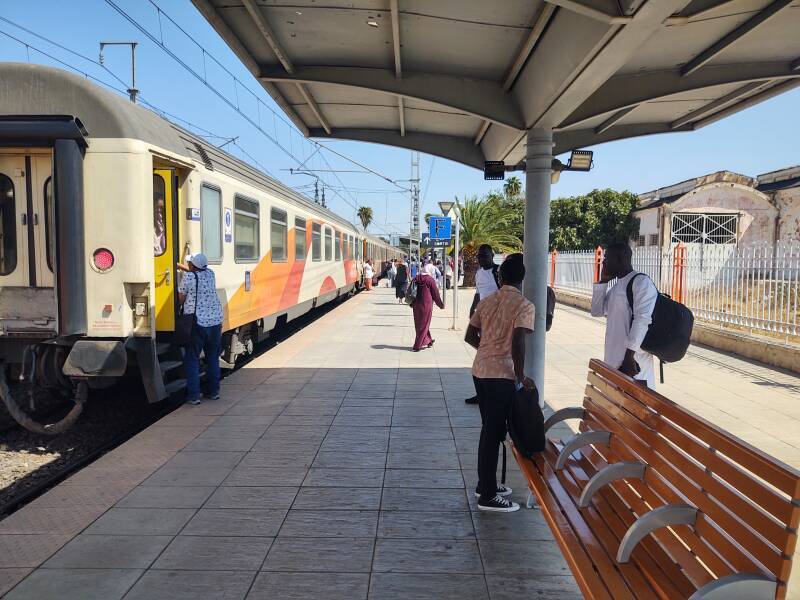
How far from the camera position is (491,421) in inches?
155


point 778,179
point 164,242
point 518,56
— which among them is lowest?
point 164,242

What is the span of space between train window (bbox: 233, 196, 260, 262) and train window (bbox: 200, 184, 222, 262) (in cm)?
59

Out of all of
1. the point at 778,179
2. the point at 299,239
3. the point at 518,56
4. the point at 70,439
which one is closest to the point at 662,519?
the point at 518,56

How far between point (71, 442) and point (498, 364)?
4764 mm

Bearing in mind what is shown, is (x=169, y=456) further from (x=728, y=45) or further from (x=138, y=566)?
(x=728, y=45)

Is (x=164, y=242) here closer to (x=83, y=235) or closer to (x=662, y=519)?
(x=83, y=235)

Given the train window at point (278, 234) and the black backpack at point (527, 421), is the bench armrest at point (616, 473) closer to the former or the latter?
the black backpack at point (527, 421)

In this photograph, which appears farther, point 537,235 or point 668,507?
point 537,235

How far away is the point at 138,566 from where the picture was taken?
133 inches

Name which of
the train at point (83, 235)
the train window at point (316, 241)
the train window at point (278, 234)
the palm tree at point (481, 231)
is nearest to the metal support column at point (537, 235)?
the train at point (83, 235)

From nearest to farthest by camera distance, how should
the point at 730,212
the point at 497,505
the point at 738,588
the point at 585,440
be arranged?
the point at 738,588 < the point at 585,440 < the point at 497,505 < the point at 730,212

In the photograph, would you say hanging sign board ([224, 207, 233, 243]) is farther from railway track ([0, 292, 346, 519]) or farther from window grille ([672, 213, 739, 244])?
window grille ([672, 213, 739, 244])

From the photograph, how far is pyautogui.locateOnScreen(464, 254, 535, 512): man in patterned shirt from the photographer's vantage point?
3.88 m

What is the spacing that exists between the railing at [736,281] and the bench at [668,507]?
6880 millimetres
